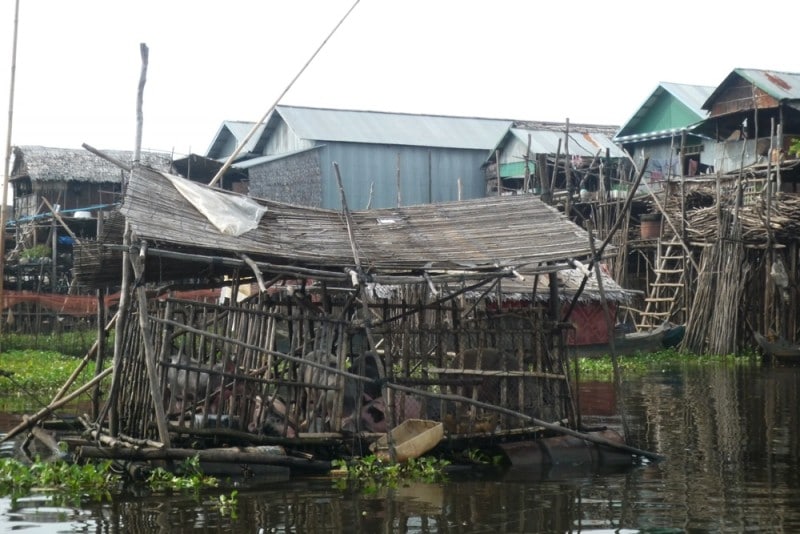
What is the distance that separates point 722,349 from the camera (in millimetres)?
25750

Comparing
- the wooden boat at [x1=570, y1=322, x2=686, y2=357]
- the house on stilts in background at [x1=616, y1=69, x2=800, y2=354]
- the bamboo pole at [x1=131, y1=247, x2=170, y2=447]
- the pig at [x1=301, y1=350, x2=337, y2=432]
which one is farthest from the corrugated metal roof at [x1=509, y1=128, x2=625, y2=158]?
the bamboo pole at [x1=131, y1=247, x2=170, y2=447]

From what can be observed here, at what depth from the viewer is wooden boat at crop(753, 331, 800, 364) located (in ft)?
80.5

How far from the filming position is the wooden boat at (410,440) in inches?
423

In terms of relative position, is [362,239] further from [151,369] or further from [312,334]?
[151,369]

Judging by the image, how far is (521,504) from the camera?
9.75 m

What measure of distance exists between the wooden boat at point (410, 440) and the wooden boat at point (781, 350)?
15.9m

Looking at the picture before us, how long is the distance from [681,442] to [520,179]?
24241 millimetres

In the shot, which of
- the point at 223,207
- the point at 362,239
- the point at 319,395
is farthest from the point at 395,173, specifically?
the point at 319,395

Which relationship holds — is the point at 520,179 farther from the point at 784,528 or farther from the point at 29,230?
the point at 784,528

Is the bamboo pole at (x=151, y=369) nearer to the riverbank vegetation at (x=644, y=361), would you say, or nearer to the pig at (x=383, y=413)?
the pig at (x=383, y=413)

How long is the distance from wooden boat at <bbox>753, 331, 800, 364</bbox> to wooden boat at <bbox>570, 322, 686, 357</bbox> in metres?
2.50

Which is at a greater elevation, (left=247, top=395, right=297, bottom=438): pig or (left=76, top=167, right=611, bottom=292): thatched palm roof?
(left=76, top=167, right=611, bottom=292): thatched palm roof

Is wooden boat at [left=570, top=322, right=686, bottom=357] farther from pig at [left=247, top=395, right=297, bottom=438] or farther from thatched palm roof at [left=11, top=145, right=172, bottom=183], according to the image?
pig at [left=247, top=395, right=297, bottom=438]

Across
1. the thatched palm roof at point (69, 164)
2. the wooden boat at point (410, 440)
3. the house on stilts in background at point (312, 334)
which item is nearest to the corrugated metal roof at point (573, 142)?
the thatched palm roof at point (69, 164)
